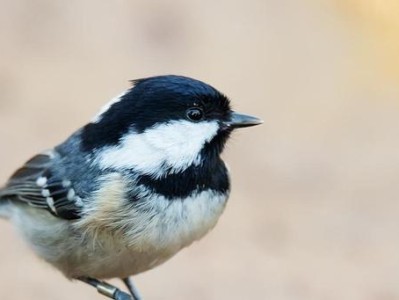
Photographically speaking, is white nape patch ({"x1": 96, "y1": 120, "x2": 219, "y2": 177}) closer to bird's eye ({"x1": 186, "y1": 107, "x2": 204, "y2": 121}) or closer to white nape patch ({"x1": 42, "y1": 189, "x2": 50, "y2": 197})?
bird's eye ({"x1": 186, "y1": 107, "x2": 204, "y2": 121})

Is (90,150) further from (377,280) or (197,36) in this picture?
(197,36)

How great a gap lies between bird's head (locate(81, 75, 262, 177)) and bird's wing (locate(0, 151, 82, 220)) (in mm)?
227

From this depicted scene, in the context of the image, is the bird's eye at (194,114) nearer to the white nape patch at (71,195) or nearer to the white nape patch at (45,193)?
the white nape patch at (71,195)

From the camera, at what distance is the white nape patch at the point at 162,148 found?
328 cm

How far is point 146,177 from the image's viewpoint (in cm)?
331

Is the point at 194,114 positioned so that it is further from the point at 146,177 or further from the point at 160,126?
the point at 146,177

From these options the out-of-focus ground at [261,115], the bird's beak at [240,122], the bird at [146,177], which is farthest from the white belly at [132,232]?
the out-of-focus ground at [261,115]

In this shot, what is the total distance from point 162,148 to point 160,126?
2.6 inches

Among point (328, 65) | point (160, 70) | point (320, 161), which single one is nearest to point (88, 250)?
point (320, 161)

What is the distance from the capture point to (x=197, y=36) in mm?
7270

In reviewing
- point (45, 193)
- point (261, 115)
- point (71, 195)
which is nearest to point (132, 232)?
point (71, 195)

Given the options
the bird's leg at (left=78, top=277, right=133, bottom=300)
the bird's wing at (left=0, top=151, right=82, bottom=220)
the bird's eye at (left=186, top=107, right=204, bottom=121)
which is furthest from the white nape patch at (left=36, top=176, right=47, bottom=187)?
the bird's eye at (left=186, top=107, right=204, bottom=121)

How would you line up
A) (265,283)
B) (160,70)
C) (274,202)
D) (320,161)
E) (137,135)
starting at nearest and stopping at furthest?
(137,135) < (265,283) < (274,202) < (320,161) < (160,70)

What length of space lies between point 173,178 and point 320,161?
10.1ft
